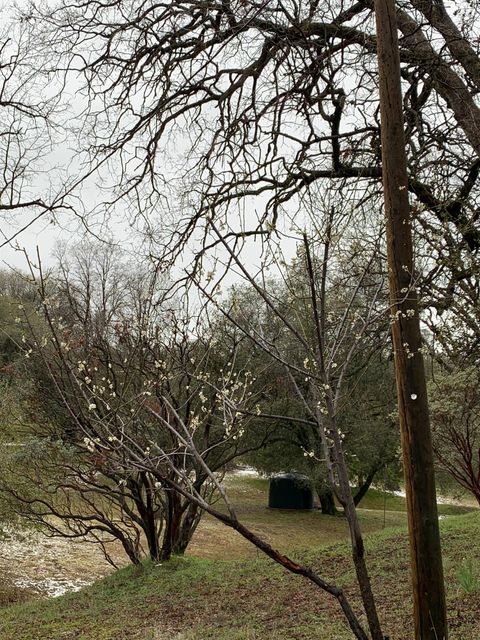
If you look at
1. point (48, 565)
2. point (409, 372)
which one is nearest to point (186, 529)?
point (48, 565)

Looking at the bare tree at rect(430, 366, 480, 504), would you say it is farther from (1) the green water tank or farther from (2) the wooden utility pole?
(1) the green water tank

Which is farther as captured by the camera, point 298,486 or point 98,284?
point 298,486

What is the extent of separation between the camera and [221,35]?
5.98 meters

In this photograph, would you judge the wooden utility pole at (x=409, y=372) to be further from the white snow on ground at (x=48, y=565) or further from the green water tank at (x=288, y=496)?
the green water tank at (x=288, y=496)

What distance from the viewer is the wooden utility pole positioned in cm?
349

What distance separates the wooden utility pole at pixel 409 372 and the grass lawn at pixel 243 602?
0.69 m

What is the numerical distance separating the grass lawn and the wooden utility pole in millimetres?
686

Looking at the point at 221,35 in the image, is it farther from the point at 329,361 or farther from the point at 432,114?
the point at 329,361

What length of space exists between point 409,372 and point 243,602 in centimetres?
459

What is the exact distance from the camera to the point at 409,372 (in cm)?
366

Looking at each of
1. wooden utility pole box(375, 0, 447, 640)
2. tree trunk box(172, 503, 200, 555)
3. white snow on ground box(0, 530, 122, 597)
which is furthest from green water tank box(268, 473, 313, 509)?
wooden utility pole box(375, 0, 447, 640)

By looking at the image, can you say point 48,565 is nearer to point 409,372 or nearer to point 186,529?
point 186,529

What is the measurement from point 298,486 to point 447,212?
1954 centimetres

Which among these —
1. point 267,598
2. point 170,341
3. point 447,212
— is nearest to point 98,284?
point 170,341
